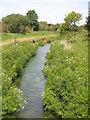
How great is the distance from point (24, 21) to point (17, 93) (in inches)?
1996

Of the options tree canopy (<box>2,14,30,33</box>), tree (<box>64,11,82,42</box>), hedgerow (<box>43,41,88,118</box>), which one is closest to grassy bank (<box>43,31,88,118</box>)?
hedgerow (<box>43,41,88,118</box>)

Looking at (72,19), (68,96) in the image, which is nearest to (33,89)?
(68,96)

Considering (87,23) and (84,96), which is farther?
(87,23)

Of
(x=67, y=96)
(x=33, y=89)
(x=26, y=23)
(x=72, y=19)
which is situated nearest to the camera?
(x=67, y=96)

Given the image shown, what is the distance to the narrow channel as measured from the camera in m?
13.7

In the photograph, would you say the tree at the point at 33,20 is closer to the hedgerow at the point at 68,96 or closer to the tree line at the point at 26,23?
the tree line at the point at 26,23

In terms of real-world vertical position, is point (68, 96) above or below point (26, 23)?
below

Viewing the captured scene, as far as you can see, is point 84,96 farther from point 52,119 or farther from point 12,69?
point 12,69

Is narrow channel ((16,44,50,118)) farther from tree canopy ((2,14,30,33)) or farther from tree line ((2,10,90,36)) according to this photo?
tree canopy ((2,14,30,33))

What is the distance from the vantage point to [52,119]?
506 inches

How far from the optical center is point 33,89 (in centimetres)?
1794

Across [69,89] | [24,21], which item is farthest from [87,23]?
[69,89]

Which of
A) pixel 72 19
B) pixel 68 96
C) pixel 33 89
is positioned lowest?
pixel 33 89

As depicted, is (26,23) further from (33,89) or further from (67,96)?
(67,96)
